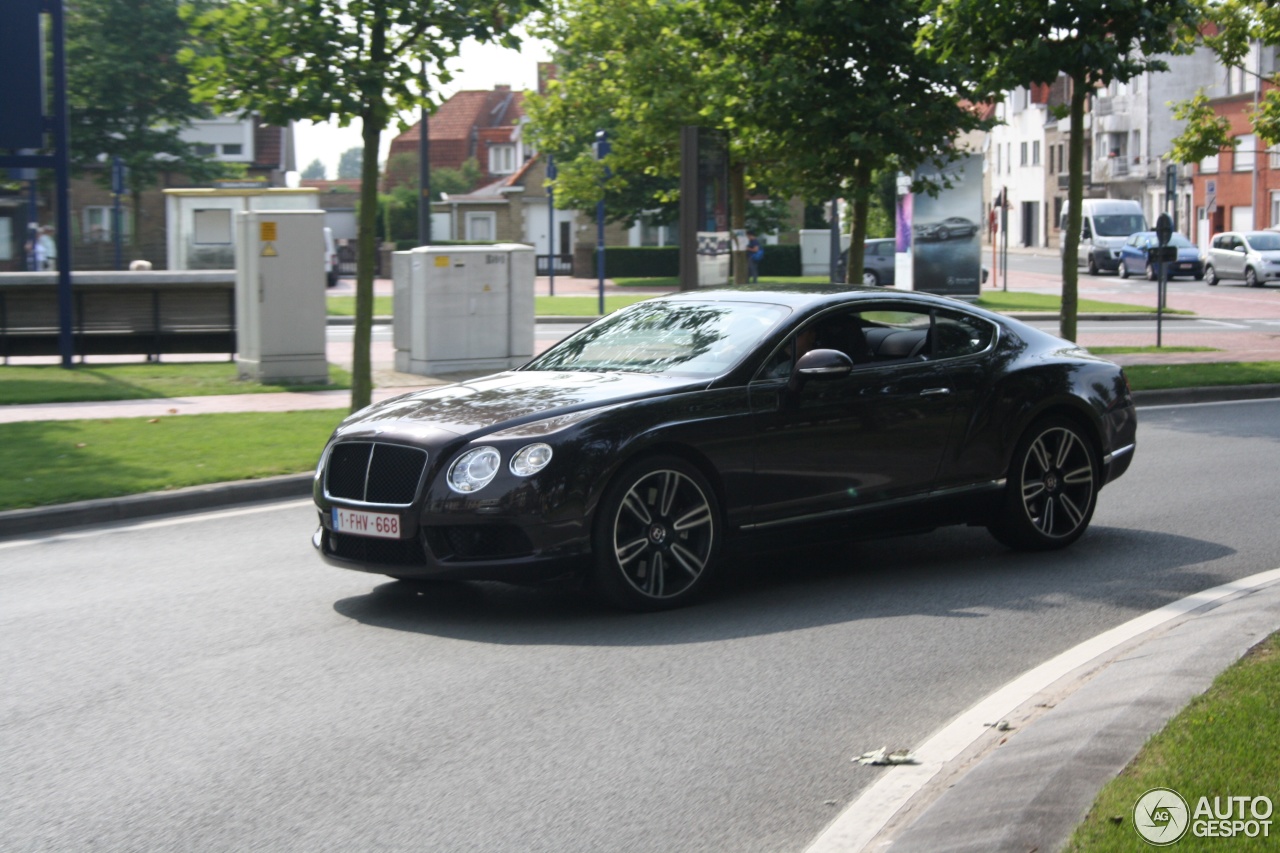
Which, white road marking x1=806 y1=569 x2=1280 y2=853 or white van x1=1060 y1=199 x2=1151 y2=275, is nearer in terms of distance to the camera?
white road marking x1=806 y1=569 x2=1280 y2=853

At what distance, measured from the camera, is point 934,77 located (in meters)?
20.7

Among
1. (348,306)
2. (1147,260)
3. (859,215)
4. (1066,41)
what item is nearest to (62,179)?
(859,215)

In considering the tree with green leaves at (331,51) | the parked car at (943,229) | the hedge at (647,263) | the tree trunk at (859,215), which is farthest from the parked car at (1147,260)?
the tree with green leaves at (331,51)

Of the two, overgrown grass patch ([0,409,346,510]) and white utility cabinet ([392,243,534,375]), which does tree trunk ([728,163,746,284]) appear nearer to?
white utility cabinet ([392,243,534,375])

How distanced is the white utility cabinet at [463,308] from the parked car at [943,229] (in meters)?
19.4

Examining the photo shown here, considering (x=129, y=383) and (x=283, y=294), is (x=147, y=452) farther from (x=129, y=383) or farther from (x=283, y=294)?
(x=129, y=383)

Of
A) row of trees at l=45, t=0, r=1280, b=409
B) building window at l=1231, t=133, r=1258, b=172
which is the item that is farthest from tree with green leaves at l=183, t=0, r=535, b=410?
building window at l=1231, t=133, r=1258, b=172

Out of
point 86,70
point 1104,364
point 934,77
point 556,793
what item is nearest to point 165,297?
point 934,77

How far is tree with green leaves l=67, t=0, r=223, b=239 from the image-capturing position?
2053 inches

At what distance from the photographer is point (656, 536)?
7168 mm

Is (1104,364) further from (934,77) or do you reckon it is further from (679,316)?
(934,77)

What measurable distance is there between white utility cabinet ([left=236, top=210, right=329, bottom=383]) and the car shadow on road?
11.0 meters

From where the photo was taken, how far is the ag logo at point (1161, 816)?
12.9 ft

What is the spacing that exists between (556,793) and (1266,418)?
12997mm
